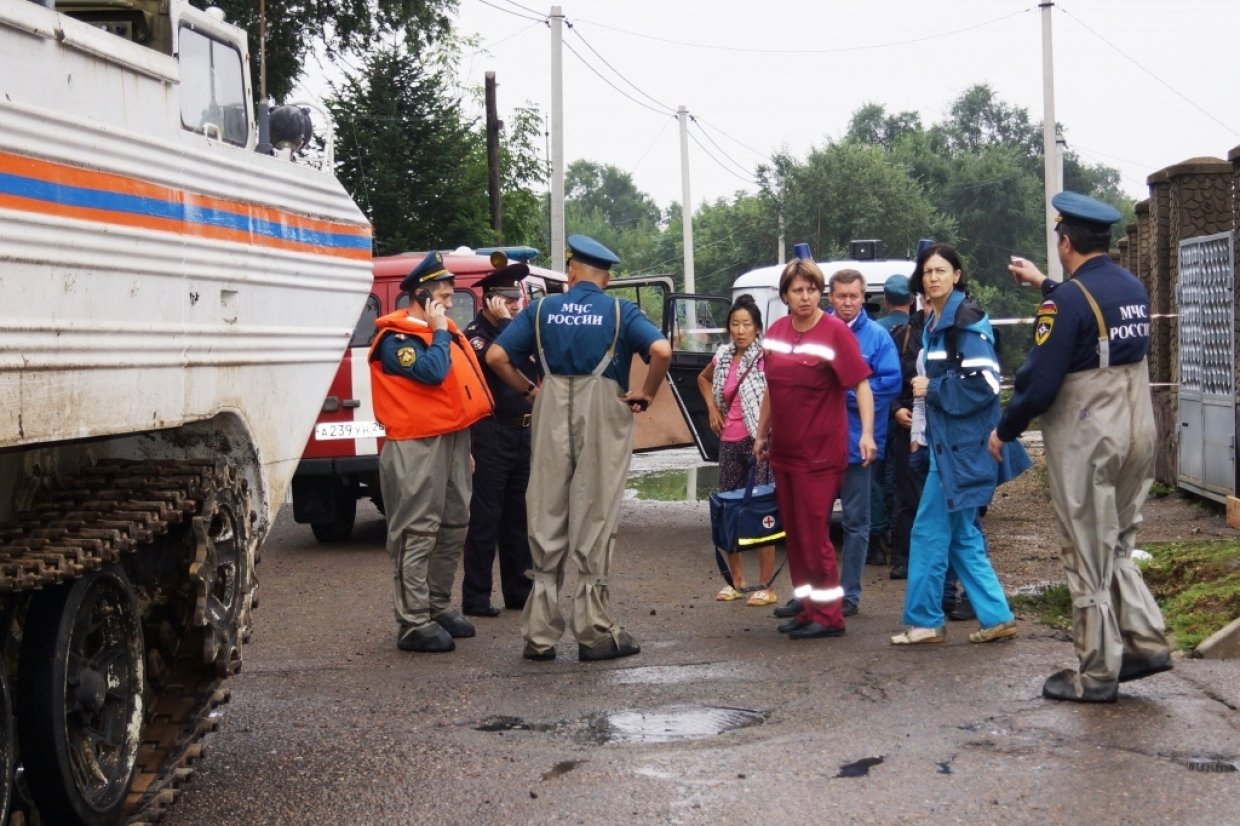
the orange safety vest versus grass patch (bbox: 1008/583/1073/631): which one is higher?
the orange safety vest

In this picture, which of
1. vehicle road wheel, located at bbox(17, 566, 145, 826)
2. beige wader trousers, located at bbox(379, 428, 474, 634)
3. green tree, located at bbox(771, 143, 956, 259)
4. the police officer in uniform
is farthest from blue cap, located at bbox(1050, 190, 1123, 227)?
green tree, located at bbox(771, 143, 956, 259)

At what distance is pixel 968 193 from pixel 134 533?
8164cm

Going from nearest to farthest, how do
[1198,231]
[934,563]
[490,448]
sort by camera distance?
[934,563], [490,448], [1198,231]

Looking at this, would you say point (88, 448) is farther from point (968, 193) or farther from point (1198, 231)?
point (968, 193)

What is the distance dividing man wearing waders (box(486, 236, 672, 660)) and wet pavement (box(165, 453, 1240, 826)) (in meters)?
0.22

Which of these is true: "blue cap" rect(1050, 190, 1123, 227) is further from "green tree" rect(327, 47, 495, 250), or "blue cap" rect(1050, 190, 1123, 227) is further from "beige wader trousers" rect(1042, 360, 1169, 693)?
"green tree" rect(327, 47, 495, 250)

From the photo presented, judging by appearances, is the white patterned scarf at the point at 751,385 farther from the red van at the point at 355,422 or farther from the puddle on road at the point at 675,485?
the puddle on road at the point at 675,485

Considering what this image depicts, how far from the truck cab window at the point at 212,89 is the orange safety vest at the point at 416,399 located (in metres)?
2.24

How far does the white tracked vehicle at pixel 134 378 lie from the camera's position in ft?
15.2

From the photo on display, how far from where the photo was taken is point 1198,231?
45.1ft

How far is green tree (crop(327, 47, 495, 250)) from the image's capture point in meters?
32.4

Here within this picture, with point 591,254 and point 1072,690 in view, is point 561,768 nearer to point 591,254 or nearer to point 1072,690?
point 1072,690

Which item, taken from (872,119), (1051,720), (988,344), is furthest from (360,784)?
(872,119)

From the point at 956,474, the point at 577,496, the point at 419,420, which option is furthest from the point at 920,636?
the point at 419,420
